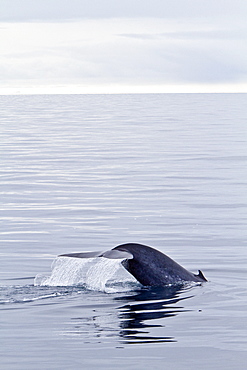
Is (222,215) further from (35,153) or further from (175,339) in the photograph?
(35,153)

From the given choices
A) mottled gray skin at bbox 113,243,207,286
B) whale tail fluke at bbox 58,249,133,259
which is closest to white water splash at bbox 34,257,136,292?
mottled gray skin at bbox 113,243,207,286

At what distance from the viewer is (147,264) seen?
30.6 ft

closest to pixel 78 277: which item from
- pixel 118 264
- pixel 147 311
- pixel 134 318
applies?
pixel 118 264

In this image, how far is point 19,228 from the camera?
1523 cm

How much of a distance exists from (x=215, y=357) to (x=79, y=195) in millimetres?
13233

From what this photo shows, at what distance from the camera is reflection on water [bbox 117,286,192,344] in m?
7.47

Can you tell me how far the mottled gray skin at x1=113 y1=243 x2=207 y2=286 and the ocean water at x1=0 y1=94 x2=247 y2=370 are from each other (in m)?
0.14

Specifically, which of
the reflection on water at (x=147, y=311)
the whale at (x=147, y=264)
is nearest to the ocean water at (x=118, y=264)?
the reflection on water at (x=147, y=311)

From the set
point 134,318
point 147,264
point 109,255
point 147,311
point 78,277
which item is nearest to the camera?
point 134,318

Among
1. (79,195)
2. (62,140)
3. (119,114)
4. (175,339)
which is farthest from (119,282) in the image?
(119,114)

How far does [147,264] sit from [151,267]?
10 centimetres

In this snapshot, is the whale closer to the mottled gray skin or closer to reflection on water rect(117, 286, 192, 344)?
the mottled gray skin

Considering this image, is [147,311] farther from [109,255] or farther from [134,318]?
[109,255]

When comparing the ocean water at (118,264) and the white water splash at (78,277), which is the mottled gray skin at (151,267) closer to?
the ocean water at (118,264)
